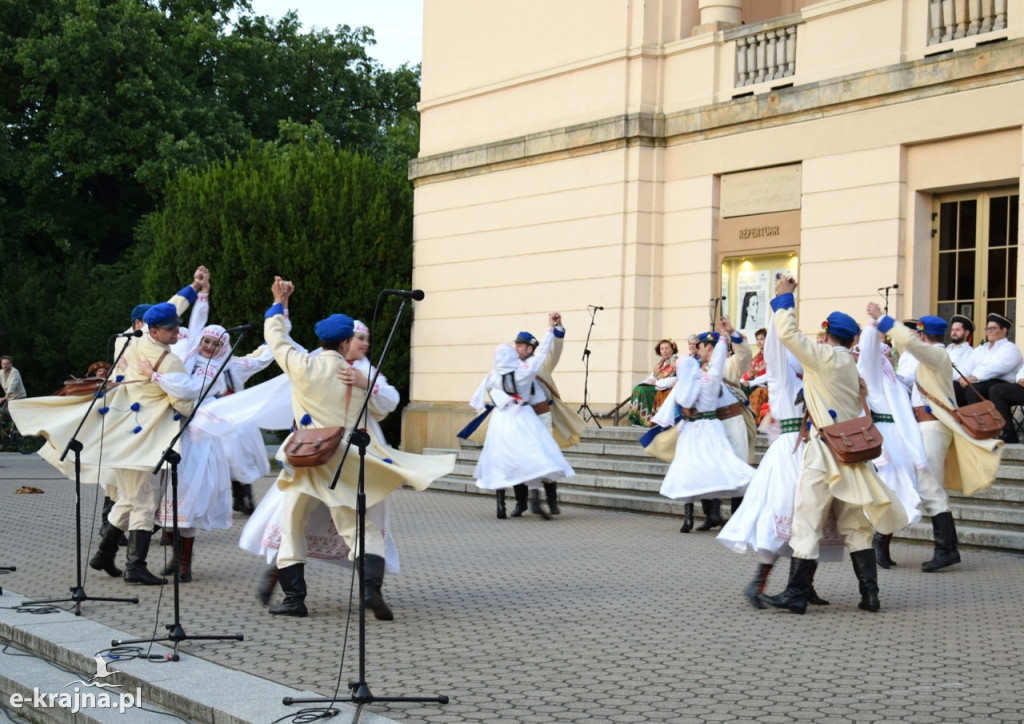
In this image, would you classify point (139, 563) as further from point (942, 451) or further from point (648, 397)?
point (648, 397)

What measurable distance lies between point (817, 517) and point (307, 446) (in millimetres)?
3259

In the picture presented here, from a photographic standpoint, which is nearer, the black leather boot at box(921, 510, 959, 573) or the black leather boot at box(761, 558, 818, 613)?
the black leather boot at box(761, 558, 818, 613)

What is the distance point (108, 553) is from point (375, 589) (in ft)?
9.59

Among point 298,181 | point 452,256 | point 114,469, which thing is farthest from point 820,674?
point 298,181

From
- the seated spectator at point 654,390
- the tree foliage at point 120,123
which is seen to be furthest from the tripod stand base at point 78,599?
the tree foliage at point 120,123

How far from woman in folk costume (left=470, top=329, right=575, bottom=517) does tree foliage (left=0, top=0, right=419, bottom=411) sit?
13.3m

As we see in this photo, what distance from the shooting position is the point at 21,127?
37594 mm

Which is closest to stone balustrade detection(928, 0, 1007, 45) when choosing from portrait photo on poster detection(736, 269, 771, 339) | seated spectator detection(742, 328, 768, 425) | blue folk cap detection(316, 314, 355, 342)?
portrait photo on poster detection(736, 269, 771, 339)

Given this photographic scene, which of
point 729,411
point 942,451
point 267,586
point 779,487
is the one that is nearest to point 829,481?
point 779,487

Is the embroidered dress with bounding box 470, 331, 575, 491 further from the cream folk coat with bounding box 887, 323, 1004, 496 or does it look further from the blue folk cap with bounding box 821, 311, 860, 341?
the blue folk cap with bounding box 821, 311, 860, 341

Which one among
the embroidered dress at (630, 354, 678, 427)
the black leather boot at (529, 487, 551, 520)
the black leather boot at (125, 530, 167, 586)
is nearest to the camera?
the black leather boot at (125, 530, 167, 586)

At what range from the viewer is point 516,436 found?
15.4 metres

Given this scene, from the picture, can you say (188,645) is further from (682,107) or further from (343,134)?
(343,134)

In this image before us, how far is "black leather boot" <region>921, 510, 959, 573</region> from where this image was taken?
1109cm
